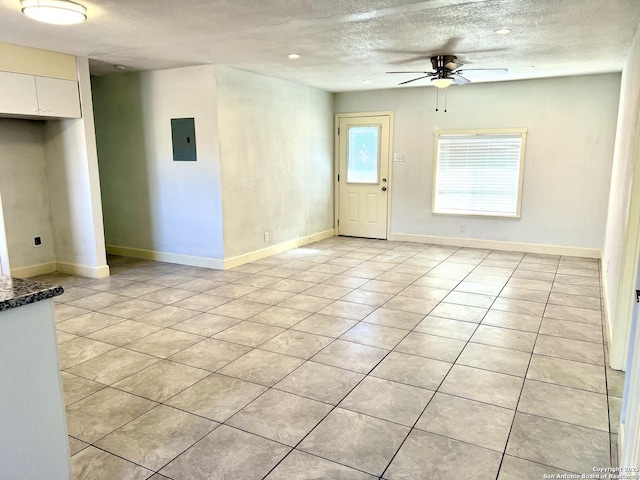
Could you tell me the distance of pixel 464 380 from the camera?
9.12 feet

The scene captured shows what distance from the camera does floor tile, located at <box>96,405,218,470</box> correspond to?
2096 mm

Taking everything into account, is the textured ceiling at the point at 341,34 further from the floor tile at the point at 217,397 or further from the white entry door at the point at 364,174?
the floor tile at the point at 217,397

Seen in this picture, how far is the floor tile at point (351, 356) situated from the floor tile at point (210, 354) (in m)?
0.58

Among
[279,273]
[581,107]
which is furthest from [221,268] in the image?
[581,107]

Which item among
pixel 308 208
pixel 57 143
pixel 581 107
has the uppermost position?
pixel 581 107

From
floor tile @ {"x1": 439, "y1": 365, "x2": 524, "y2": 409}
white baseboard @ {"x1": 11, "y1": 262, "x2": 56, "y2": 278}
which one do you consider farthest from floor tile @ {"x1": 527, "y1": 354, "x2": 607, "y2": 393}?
white baseboard @ {"x1": 11, "y1": 262, "x2": 56, "y2": 278}

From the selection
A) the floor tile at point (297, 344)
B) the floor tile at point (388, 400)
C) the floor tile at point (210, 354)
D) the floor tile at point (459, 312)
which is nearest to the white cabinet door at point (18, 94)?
the floor tile at point (210, 354)

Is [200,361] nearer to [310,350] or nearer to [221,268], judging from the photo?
[310,350]

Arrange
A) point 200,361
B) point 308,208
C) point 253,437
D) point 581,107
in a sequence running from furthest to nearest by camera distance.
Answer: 1. point 308,208
2. point 581,107
3. point 200,361
4. point 253,437

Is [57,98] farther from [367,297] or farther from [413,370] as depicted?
[413,370]

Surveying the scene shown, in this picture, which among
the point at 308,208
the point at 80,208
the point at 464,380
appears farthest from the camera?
the point at 308,208

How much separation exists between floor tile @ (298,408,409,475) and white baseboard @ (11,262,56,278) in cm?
442

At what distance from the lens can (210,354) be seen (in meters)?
3.17

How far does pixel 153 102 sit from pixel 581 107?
5583 mm
